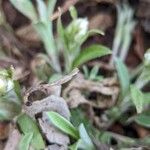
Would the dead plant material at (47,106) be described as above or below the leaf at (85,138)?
above

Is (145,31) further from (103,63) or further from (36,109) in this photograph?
(36,109)

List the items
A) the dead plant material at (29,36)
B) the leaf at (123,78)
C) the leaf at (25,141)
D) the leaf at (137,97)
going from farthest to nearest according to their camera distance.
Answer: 1. the dead plant material at (29,36)
2. the leaf at (123,78)
3. the leaf at (137,97)
4. the leaf at (25,141)

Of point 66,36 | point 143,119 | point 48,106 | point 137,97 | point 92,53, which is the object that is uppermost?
point 66,36

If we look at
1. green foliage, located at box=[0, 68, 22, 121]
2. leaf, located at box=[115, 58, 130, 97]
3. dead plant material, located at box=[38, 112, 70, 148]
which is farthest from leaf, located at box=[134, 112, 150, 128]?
green foliage, located at box=[0, 68, 22, 121]

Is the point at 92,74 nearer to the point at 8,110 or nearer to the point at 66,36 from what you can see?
the point at 66,36

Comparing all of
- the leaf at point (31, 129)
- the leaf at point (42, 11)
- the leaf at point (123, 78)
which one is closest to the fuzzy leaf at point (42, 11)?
the leaf at point (42, 11)

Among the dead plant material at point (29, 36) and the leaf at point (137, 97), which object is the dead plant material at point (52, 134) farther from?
the dead plant material at point (29, 36)

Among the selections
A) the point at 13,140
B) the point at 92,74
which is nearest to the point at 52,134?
the point at 13,140
